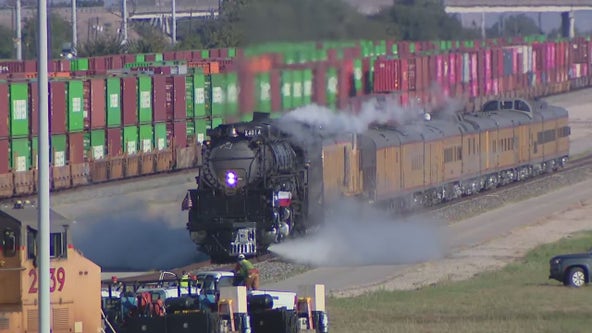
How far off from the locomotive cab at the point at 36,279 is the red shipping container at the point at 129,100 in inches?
1300

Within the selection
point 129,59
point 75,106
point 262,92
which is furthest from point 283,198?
point 129,59

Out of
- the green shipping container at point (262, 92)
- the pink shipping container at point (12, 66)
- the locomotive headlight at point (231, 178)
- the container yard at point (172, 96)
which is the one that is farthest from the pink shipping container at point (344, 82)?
the pink shipping container at point (12, 66)

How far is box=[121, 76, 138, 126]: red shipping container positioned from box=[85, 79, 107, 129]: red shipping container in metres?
1.19

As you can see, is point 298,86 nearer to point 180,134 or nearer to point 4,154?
point 4,154

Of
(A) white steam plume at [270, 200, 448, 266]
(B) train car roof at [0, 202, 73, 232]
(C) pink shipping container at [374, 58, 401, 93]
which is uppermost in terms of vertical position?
(C) pink shipping container at [374, 58, 401, 93]

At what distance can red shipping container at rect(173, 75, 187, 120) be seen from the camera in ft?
180

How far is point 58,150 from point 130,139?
5.05m

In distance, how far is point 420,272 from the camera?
1260 inches

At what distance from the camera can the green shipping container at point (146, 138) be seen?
53094 millimetres

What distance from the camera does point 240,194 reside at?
31.1 meters

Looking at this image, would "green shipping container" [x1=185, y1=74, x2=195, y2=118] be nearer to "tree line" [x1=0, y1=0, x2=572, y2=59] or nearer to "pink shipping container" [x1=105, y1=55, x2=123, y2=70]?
"tree line" [x1=0, y1=0, x2=572, y2=59]

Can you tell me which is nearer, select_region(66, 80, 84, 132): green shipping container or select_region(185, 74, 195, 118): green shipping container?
select_region(66, 80, 84, 132): green shipping container

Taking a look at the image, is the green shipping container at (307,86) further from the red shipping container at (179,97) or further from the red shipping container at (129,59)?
the red shipping container at (129,59)

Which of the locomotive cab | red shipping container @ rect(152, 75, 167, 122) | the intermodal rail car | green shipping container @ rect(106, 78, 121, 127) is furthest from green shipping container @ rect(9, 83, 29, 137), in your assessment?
the locomotive cab
